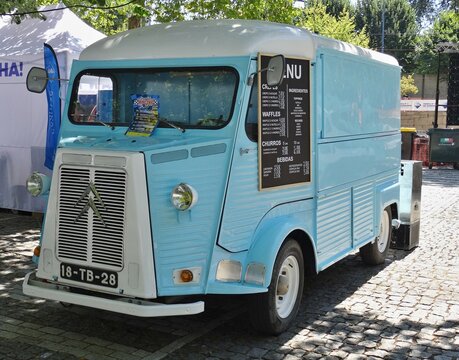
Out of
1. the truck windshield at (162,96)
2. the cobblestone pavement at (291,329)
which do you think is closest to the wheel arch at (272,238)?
the cobblestone pavement at (291,329)

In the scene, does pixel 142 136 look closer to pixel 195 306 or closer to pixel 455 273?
pixel 195 306

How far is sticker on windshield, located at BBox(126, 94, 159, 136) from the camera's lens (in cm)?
514

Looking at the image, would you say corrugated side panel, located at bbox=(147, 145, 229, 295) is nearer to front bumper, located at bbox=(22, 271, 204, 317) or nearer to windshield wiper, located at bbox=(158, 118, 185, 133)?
front bumper, located at bbox=(22, 271, 204, 317)

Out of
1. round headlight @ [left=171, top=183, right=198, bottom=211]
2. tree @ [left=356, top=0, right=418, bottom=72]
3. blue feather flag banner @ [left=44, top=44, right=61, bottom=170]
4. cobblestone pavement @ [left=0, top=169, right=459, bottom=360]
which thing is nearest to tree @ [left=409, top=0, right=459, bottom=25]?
tree @ [left=356, top=0, right=418, bottom=72]

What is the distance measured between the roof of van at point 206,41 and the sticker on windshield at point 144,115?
35 cm

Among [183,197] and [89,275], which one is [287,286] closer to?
[183,197]

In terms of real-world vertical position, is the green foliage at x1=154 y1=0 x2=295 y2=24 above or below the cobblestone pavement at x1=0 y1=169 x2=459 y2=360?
above

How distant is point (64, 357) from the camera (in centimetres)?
484

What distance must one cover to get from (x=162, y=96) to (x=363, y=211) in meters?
2.92

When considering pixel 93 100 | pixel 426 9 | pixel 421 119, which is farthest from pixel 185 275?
pixel 426 9

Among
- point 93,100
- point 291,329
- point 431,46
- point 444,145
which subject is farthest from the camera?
point 431,46

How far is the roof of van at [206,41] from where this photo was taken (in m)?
5.05

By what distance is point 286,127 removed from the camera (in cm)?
540

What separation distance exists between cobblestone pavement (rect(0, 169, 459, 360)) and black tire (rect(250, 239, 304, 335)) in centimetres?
14
